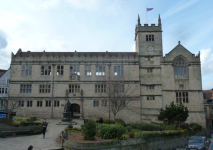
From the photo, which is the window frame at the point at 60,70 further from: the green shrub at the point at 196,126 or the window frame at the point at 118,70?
the green shrub at the point at 196,126

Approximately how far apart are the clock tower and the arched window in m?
3.43

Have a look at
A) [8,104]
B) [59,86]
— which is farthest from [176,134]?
[8,104]

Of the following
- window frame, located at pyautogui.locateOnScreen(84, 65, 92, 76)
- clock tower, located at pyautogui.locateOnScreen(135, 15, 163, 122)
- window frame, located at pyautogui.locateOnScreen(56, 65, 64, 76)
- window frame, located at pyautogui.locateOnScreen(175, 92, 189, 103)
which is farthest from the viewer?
window frame, located at pyautogui.locateOnScreen(84, 65, 92, 76)

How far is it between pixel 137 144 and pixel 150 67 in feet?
75.7

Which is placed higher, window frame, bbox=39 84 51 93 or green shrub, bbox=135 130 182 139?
window frame, bbox=39 84 51 93

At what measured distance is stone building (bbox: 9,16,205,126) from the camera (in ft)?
121

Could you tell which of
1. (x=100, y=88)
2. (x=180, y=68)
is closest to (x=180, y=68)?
(x=180, y=68)

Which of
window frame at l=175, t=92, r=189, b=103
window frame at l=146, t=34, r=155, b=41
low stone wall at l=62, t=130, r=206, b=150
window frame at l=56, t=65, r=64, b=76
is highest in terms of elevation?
window frame at l=146, t=34, r=155, b=41

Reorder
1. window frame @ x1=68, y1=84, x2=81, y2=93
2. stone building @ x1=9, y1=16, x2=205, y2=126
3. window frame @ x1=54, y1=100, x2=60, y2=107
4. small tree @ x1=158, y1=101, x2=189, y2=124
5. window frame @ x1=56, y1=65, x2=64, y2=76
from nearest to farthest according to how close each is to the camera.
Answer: small tree @ x1=158, y1=101, x2=189, y2=124 < window frame @ x1=54, y1=100, x2=60, y2=107 < stone building @ x1=9, y1=16, x2=205, y2=126 < window frame @ x1=68, y1=84, x2=81, y2=93 < window frame @ x1=56, y1=65, x2=64, y2=76

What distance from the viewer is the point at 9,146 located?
1542 centimetres

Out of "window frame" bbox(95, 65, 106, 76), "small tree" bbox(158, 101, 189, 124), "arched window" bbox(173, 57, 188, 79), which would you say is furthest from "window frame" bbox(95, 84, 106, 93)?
"arched window" bbox(173, 57, 188, 79)

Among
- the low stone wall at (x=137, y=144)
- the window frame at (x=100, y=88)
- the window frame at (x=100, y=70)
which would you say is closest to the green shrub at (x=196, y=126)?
the low stone wall at (x=137, y=144)

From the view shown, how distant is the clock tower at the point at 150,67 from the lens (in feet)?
123

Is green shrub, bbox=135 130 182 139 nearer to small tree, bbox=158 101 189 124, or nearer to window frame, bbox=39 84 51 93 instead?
small tree, bbox=158 101 189 124
